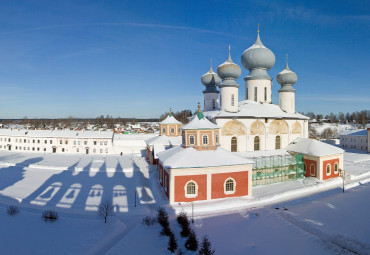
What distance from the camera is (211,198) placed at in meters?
12.9

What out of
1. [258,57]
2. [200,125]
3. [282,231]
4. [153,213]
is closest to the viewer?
[282,231]

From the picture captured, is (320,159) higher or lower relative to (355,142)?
higher

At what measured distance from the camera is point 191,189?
1271cm

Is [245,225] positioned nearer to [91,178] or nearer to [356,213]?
[356,213]

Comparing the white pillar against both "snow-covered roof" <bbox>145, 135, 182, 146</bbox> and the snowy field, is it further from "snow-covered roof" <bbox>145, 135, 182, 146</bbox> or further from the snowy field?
the snowy field

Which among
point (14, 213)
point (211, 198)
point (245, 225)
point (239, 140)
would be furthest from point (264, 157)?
point (14, 213)

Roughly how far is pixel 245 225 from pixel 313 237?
261 cm

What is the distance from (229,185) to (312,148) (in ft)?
29.5

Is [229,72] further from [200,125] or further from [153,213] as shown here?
[153,213]

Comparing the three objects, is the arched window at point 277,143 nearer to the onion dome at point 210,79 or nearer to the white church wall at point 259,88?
the white church wall at point 259,88

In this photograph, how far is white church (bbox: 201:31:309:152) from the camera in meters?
18.0

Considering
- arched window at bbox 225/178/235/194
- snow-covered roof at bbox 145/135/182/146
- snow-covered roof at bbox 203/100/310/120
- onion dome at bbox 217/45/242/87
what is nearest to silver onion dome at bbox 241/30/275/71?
onion dome at bbox 217/45/242/87

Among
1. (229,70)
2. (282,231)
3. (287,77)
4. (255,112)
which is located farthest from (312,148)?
(282,231)

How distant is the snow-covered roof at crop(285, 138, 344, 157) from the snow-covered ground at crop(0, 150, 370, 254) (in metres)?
2.16
